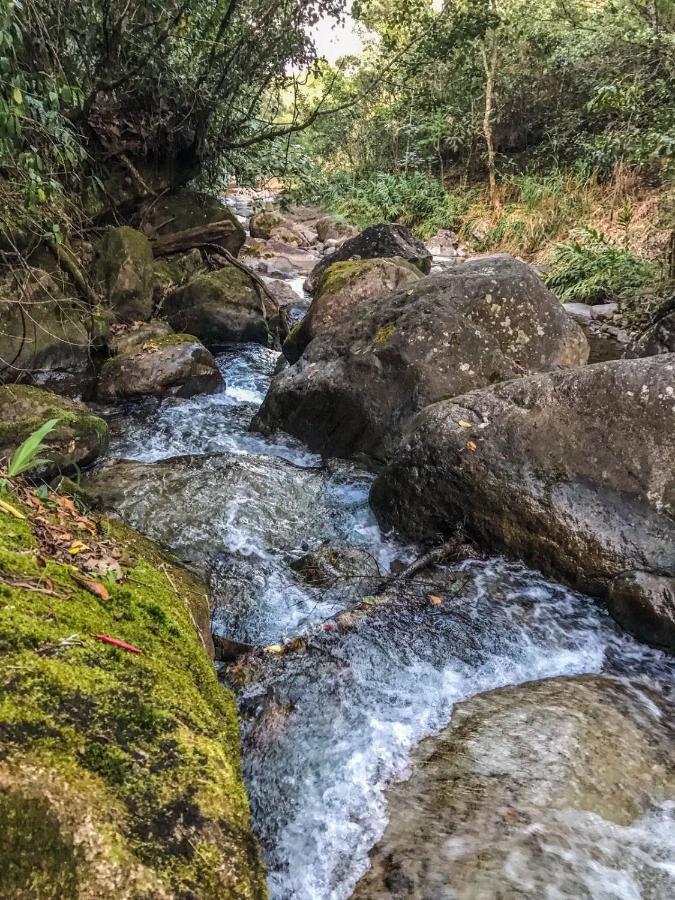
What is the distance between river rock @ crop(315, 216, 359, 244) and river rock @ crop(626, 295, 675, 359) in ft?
36.1

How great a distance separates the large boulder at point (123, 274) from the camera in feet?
25.4

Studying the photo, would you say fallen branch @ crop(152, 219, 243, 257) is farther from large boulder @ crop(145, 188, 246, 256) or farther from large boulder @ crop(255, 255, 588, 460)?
large boulder @ crop(255, 255, 588, 460)

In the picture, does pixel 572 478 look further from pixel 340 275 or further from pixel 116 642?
pixel 340 275

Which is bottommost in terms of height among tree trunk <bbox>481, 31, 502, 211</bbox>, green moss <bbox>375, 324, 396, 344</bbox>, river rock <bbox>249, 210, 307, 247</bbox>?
green moss <bbox>375, 324, 396, 344</bbox>

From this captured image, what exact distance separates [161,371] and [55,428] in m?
2.25

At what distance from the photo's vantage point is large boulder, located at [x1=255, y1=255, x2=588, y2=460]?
5.00m

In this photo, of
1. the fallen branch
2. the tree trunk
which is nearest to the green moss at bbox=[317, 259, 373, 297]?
the fallen branch

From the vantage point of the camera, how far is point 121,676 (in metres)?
1.45

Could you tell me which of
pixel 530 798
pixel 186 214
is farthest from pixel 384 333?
pixel 186 214

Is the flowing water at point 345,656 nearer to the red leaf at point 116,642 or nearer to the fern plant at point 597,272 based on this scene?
the red leaf at point 116,642

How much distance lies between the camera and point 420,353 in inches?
197

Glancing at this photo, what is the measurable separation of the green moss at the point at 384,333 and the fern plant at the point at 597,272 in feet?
21.8

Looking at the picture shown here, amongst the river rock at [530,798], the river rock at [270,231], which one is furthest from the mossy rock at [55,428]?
the river rock at [270,231]

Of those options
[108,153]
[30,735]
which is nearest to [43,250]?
[108,153]
